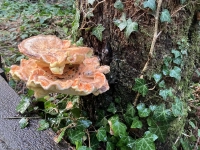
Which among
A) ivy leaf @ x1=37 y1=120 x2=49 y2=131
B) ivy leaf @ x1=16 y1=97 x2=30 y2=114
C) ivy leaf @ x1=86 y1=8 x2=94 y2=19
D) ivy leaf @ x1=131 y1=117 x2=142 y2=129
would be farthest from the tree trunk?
ivy leaf @ x1=16 y1=97 x2=30 y2=114

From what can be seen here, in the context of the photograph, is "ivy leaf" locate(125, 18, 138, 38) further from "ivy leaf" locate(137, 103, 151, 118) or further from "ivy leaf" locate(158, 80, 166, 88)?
"ivy leaf" locate(137, 103, 151, 118)

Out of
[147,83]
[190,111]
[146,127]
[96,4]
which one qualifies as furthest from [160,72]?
[190,111]

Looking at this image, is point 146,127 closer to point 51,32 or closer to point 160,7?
point 160,7

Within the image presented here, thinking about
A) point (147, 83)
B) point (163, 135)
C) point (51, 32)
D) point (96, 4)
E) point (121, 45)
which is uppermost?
point (96, 4)

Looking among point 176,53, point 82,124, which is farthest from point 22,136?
point 176,53

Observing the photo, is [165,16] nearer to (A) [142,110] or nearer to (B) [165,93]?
(B) [165,93]

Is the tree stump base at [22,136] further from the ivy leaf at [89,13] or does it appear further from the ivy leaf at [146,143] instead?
the ivy leaf at [89,13]
